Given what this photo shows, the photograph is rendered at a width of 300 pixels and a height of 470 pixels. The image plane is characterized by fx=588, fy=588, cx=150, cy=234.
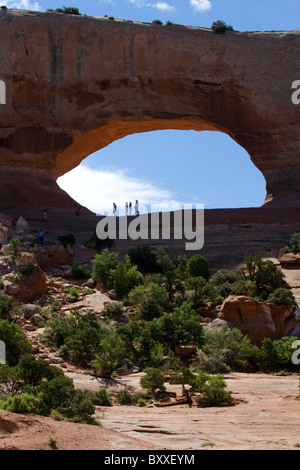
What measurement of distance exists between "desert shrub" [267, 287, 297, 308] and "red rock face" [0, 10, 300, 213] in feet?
45.7

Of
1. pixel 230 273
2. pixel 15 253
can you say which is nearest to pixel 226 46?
pixel 230 273

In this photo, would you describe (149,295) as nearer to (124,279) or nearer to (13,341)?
(124,279)

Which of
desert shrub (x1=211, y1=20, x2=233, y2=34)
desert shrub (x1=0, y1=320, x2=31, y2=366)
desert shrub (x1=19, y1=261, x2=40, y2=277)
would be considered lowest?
desert shrub (x1=0, y1=320, x2=31, y2=366)

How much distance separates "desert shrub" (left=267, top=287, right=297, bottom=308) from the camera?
17.1 meters

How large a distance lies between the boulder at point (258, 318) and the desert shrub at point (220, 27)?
21.0 metres

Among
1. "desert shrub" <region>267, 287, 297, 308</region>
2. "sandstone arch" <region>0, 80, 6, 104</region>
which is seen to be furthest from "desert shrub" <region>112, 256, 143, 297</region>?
"sandstone arch" <region>0, 80, 6, 104</region>

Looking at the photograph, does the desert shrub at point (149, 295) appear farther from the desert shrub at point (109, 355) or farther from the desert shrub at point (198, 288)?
the desert shrub at point (109, 355)

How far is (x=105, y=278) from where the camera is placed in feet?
65.8

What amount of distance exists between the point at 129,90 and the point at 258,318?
63.2ft

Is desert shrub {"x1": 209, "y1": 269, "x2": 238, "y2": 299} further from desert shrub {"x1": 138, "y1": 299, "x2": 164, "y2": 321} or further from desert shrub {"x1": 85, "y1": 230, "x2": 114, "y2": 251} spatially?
desert shrub {"x1": 85, "y1": 230, "x2": 114, "y2": 251}

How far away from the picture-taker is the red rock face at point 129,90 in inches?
1235

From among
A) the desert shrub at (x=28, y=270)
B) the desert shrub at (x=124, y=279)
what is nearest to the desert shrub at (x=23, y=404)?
the desert shrub at (x=28, y=270)

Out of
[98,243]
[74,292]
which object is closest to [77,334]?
[74,292]

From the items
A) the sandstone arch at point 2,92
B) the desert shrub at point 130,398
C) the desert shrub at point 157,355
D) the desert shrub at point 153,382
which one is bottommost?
the desert shrub at point 130,398
